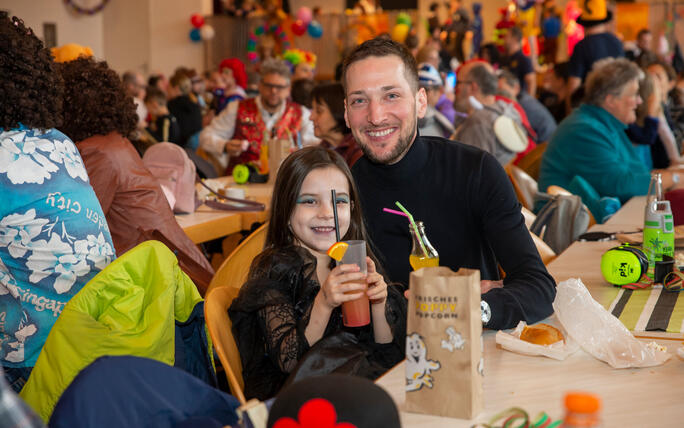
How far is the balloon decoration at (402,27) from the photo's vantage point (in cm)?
1301

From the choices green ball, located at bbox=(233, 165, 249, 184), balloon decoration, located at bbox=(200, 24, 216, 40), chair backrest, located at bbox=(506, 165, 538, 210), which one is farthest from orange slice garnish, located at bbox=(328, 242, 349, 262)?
balloon decoration, located at bbox=(200, 24, 216, 40)

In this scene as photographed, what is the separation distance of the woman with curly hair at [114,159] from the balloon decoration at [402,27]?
1019cm

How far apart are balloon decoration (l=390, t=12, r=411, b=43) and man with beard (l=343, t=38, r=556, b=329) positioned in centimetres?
1085

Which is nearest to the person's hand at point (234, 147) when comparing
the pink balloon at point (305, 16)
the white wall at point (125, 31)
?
the white wall at point (125, 31)

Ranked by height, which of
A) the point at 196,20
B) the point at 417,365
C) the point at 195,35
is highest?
the point at 196,20

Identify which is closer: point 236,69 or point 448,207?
point 448,207

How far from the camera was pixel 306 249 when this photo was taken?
1955mm

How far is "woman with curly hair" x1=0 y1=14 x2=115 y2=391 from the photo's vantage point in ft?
6.27

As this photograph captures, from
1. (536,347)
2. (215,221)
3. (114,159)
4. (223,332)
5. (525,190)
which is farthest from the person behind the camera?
(525,190)

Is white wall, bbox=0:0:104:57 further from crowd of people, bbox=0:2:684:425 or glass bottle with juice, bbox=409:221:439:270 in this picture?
glass bottle with juice, bbox=409:221:439:270

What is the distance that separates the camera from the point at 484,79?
5.60 meters

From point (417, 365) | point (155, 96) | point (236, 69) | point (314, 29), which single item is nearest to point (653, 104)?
point (417, 365)

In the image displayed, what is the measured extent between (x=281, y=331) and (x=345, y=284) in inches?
10.0

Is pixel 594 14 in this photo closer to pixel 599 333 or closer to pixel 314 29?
pixel 599 333
